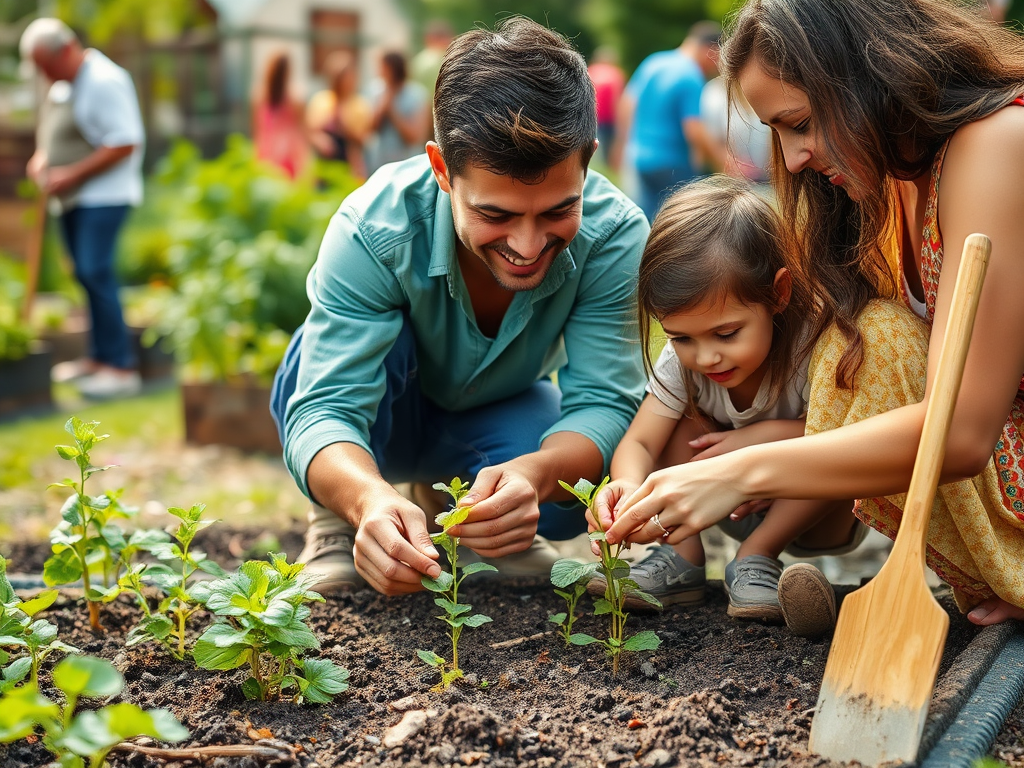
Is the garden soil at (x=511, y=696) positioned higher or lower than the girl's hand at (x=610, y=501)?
lower

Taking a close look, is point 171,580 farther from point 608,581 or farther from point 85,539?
point 608,581

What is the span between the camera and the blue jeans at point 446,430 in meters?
2.43

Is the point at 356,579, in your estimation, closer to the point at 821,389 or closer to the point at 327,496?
the point at 327,496

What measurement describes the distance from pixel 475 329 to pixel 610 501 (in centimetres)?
64

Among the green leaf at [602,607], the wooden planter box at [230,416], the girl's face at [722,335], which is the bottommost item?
the wooden planter box at [230,416]

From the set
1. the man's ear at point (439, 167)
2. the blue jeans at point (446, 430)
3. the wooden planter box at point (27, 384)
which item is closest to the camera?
the man's ear at point (439, 167)

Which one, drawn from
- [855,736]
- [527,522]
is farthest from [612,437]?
[855,736]

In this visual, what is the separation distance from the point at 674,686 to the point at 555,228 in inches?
35.4

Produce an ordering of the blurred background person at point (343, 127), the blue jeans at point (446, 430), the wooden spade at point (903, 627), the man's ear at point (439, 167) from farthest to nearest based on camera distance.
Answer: the blurred background person at point (343, 127)
the blue jeans at point (446, 430)
the man's ear at point (439, 167)
the wooden spade at point (903, 627)

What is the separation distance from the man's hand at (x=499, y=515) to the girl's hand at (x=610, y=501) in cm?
14

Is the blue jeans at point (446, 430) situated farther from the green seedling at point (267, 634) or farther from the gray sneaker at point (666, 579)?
the green seedling at point (267, 634)

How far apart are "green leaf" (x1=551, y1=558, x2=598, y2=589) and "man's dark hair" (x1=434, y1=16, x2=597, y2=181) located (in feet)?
2.39

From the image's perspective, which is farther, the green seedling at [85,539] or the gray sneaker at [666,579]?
the gray sneaker at [666,579]

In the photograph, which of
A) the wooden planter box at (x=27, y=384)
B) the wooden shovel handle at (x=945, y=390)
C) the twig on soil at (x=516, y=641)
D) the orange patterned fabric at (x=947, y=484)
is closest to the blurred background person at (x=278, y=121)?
the wooden planter box at (x=27, y=384)
